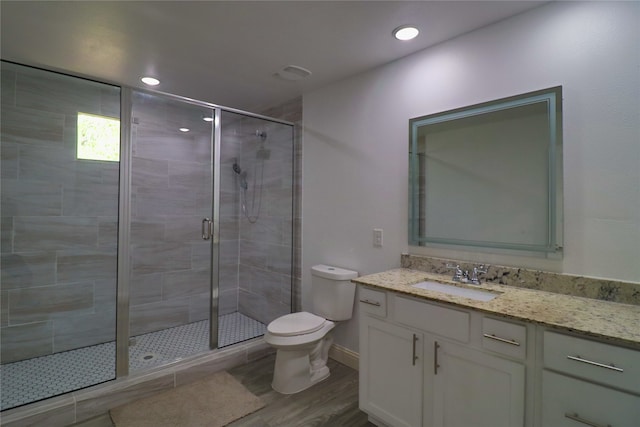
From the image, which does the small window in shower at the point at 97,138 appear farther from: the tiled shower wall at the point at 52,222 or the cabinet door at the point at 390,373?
the cabinet door at the point at 390,373

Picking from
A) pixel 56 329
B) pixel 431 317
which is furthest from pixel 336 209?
pixel 56 329

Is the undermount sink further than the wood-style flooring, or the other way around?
the wood-style flooring

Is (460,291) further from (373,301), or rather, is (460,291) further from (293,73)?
(293,73)

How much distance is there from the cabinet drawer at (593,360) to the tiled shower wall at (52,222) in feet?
9.79

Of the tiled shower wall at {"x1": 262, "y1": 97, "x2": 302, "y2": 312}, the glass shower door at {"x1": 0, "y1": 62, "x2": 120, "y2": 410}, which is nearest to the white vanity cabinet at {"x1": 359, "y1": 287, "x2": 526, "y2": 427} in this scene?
the tiled shower wall at {"x1": 262, "y1": 97, "x2": 302, "y2": 312}

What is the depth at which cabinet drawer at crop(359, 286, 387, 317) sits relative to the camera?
1747 mm

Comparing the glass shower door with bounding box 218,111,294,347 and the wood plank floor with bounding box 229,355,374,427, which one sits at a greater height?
the glass shower door with bounding box 218,111,294,347

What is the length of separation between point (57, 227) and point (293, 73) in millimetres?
2389

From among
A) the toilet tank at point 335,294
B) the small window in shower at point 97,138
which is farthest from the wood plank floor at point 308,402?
the small window in shower at point 97,138

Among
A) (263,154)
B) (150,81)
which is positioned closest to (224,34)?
(150,81)

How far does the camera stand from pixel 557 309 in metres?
1.35

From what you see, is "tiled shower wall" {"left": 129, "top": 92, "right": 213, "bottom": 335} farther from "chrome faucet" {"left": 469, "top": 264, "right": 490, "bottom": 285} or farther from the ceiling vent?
"chrome faucet" {"left": 469, "top": 264, "right": 490, "bottom": 285}

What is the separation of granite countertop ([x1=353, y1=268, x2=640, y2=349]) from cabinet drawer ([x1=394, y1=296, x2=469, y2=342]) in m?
0.05

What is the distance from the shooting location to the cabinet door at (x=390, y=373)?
1.60 meters
